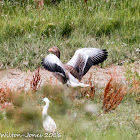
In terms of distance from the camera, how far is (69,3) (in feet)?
28.3

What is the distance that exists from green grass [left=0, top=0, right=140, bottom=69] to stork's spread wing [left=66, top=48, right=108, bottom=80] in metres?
1.45

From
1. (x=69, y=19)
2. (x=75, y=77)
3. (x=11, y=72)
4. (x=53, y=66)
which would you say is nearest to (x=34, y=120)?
(x=53, y=66)

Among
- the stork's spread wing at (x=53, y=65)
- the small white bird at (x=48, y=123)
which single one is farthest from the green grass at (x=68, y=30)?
the small white bird at (x=48, y=123)

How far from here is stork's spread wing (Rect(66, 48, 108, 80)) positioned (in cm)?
532

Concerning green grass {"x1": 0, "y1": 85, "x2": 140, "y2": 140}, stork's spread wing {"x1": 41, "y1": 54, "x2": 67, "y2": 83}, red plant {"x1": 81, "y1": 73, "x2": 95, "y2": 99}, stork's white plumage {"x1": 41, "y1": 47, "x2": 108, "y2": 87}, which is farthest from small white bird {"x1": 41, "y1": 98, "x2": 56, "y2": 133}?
red plant {"x1": 81, "y1": 73, "x2": 95, "y2": 99}

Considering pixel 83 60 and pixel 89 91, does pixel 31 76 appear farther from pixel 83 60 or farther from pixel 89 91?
pixel 83 60

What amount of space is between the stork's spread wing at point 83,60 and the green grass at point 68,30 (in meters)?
1.45

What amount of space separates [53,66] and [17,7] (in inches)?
166

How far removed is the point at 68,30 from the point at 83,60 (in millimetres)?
2686

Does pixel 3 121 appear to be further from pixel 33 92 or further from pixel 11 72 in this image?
pixel 11 72

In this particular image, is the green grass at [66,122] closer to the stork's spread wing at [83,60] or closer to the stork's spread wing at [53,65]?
the stork's spread wing at [53,65]

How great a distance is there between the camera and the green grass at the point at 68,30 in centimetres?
705

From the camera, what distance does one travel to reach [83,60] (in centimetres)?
531

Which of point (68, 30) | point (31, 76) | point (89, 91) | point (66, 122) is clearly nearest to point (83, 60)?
point (89, 91)
